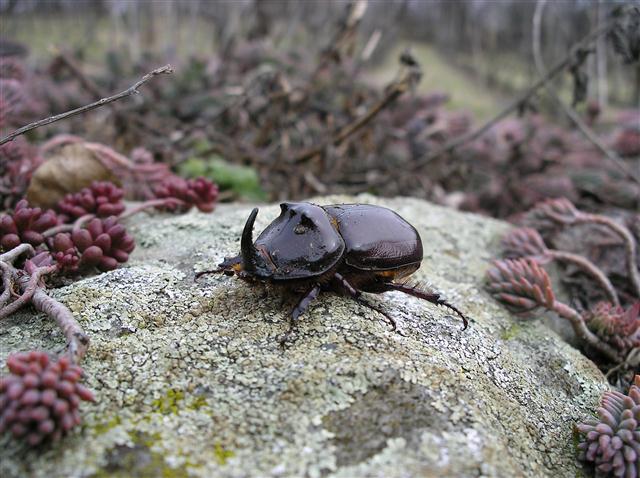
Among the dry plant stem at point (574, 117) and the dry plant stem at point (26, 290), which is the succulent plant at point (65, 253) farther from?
the dry plant stem at point (574, 117)

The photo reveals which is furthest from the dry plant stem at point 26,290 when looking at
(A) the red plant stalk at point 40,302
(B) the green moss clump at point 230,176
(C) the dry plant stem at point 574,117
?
(C) the dry plant stem at point 574,117

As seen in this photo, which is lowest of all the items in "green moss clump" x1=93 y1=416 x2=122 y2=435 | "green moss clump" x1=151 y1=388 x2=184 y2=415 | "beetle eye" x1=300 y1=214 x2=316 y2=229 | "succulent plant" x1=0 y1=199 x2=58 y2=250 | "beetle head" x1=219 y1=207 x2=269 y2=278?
"green moss clump" x1=151 y1=388 x2=184 y2=415

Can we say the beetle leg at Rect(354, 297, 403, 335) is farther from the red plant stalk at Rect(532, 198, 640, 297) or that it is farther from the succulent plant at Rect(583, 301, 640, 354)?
the red plant stalk at Rect(532, 198, 640, 297)

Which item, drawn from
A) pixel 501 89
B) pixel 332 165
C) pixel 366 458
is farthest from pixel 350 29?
pixel 501 89

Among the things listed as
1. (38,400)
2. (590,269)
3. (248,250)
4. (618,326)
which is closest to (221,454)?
(38,400)

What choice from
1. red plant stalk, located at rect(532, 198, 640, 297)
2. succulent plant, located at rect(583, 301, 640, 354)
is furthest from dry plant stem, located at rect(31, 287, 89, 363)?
red plant stalk, located at rect(532, 198, 640, 297)
